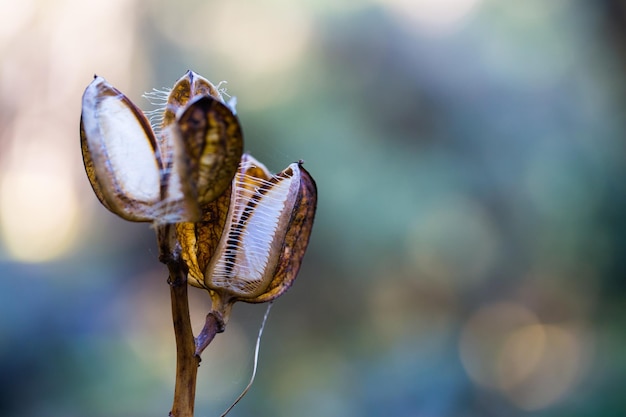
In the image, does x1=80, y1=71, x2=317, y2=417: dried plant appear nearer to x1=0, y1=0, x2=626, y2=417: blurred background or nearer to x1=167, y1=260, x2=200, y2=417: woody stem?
x1=167, y1=260, x2=200, y2=417: woody stem

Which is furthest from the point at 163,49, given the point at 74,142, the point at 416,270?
the point at 416,270

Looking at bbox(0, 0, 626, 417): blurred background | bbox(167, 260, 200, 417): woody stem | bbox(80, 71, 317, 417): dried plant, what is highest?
bbox(80, 71, 317, 417): dried plant

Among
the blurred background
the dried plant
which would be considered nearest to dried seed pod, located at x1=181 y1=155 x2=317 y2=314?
the dried plant

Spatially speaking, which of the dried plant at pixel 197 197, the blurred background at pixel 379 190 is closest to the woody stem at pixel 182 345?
the dried plant at pixel 197 197

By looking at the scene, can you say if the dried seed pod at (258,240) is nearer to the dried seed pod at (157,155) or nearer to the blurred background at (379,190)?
the dried seed pod at (157,155)

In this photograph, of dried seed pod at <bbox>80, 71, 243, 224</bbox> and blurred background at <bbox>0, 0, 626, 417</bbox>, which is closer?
dried seed pod at <bbox>80, 71, 243, 224</bbox>

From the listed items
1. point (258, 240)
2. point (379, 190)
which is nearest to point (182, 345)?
point (258, 240)
